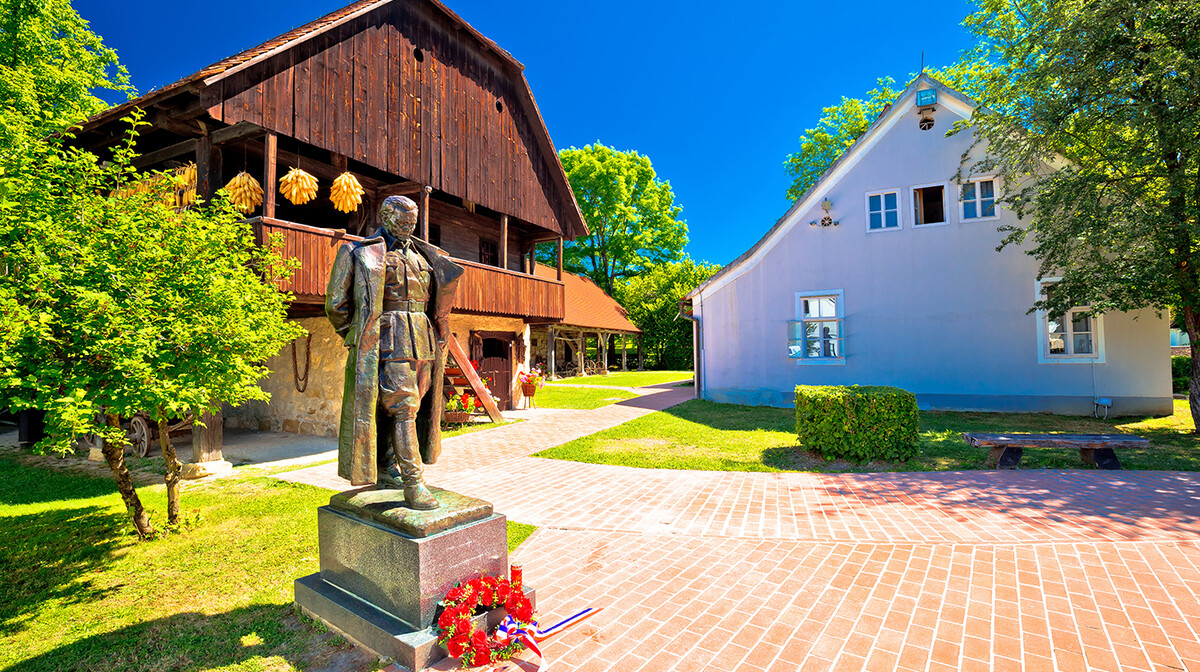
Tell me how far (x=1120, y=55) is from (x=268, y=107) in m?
15.2

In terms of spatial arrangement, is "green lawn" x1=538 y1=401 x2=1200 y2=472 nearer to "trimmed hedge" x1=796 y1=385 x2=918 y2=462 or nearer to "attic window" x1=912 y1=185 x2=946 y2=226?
"trimmed hedge" x1=796 y1=385 x2=918 y2=462

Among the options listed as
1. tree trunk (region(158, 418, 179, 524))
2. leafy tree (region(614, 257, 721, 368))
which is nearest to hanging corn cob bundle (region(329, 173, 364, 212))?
tree trunk (region(158, 418, 179, 524))

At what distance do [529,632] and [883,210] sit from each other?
1415cm

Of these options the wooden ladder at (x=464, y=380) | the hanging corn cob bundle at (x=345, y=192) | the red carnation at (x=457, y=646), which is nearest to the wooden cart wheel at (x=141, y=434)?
the hanging corn cob bundle at (x=345, y=192)

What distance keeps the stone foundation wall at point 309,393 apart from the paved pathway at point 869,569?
5.31 metres

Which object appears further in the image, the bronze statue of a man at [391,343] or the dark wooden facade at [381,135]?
the dark wooden facade at [381,135]

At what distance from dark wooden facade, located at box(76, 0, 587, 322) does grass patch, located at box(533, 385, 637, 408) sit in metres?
2.87

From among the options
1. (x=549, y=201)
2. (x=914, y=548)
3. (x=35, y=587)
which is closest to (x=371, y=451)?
(x=35, y=587)

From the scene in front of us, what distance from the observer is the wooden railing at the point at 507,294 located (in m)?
12.3

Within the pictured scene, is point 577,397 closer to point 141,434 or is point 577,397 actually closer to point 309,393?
point 309,393

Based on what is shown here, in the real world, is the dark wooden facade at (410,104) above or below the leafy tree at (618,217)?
below

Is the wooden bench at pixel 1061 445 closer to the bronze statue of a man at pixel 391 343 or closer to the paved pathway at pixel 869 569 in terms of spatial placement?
the paved pathway at pixel 869 569

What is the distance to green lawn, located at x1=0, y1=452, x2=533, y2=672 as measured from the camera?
9.86 feet

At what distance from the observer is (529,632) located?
2.86 m
